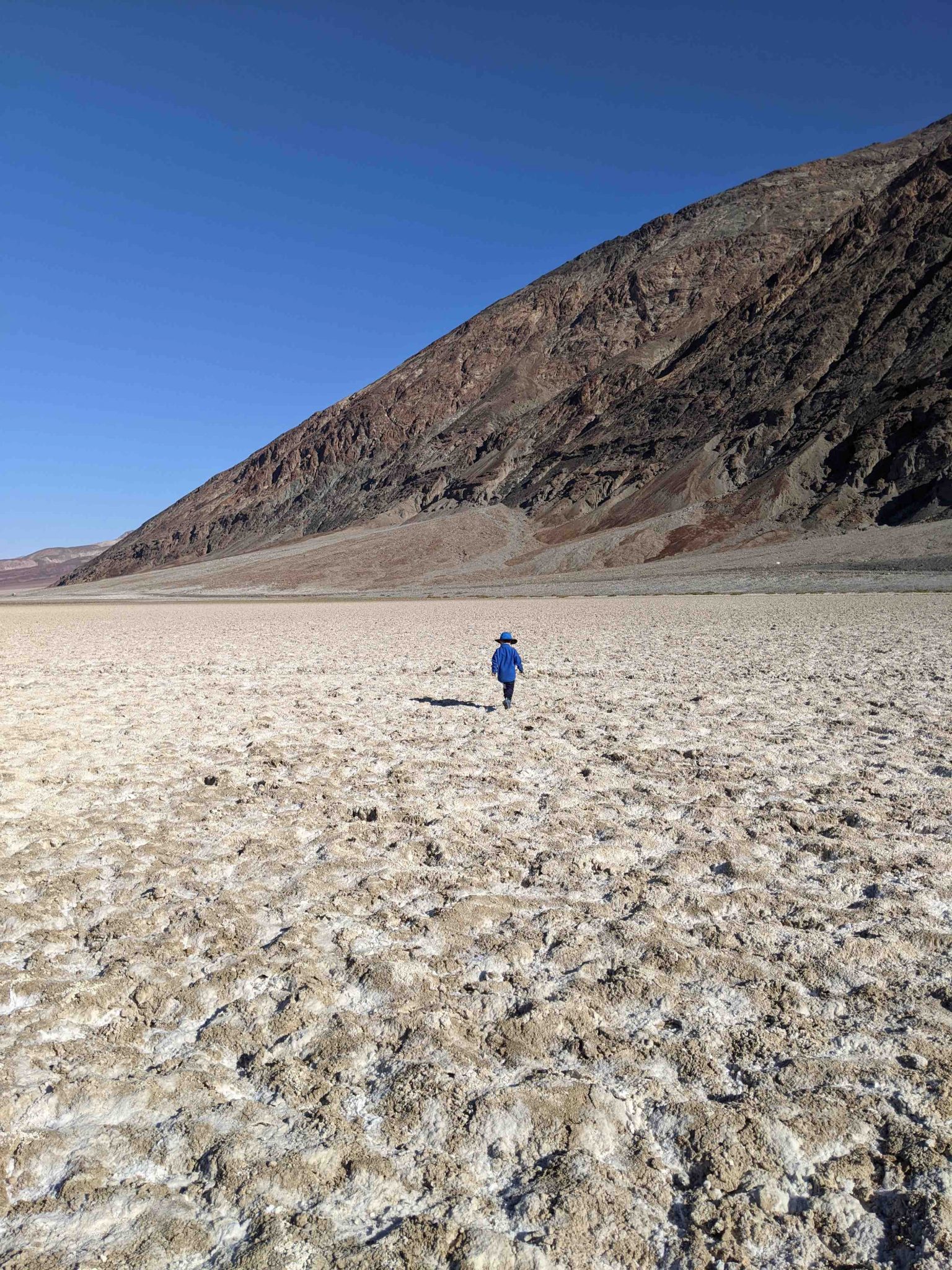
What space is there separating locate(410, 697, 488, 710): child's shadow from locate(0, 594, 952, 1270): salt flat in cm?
204

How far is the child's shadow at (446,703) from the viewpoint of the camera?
399 inches

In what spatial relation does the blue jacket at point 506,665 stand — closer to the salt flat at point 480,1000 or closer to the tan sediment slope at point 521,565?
the salt flat at point 480,1000

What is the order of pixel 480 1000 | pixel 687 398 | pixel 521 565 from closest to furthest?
pixel 480 1000 < pixel 521 565 < pixel 687 398

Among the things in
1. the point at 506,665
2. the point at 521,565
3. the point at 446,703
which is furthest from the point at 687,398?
the point at 506,665

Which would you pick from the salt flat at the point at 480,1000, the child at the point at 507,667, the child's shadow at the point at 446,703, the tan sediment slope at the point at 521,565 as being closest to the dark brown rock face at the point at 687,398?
the tan sediment slope at the point at 521,565

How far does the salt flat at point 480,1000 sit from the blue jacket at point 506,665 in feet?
4.55

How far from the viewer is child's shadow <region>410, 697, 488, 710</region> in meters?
10.1

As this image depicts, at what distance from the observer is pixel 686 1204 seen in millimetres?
2348

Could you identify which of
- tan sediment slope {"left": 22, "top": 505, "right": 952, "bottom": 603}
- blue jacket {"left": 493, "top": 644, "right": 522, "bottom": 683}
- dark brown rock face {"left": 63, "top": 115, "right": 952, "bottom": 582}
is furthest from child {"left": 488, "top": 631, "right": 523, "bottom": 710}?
dark brown rock face {"left": 63, "top": 115, "right": 952, "bottom": 582}

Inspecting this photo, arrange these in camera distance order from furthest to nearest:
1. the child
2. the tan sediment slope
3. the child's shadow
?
the tan sediment slope
the child's shadow
the child

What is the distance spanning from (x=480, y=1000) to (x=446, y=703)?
7.08 m

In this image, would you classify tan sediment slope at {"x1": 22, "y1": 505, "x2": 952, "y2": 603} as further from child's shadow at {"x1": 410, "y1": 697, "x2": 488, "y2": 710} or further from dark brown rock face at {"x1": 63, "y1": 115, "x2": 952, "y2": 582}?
child's shadow at {"x1": 410, "y1": 697, "x2": 488, "y2": 710}

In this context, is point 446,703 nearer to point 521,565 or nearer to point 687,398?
point 521,565

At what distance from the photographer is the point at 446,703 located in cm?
1041
